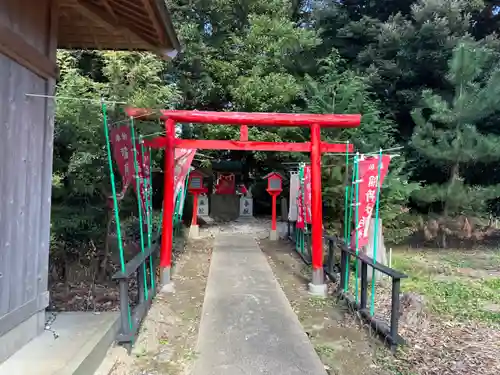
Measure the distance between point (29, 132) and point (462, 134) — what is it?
960 cm

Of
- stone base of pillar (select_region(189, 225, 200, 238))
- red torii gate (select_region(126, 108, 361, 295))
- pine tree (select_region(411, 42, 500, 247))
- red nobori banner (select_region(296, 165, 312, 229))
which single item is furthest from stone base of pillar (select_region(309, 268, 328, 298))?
stone base of pillar (select_region(189, 225, 200, 238))

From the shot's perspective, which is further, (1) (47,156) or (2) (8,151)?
(1) (47,156)

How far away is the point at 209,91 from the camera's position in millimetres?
13523

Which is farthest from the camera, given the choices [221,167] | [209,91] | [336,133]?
[221,167]

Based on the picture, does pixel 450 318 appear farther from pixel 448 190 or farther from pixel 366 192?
pixel 448 190

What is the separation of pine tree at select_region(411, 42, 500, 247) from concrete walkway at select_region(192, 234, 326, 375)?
518 centimetres

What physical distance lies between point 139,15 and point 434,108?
834 centimetres

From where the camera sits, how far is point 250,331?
181 inches

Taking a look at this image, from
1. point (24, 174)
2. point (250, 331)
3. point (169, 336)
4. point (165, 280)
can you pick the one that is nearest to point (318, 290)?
point (250, 331)

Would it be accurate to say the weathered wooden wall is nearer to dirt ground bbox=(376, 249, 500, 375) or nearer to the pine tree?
dirt ground bbox=(376, 249, 500, 375)

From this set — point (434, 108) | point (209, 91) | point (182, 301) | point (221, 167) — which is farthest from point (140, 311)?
point (221, 167)

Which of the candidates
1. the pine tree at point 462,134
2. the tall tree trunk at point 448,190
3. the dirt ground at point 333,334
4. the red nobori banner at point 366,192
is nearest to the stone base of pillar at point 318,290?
the dirt ground at point 333,334

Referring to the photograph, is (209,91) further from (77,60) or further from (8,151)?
(8,151)

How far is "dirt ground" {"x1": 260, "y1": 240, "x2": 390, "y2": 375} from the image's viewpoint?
12.6 ft
